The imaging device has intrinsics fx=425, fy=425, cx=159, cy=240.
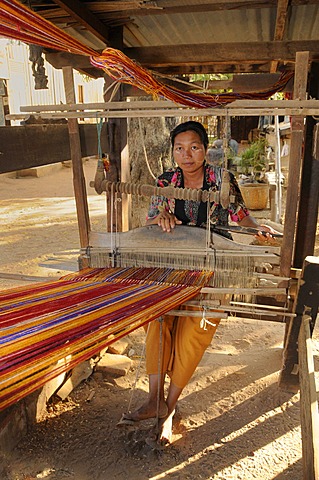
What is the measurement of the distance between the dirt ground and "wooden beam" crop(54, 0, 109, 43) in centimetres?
119

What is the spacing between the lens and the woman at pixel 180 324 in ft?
7.12

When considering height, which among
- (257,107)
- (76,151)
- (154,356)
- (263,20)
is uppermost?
(263,20)

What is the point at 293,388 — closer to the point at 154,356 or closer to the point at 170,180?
the point at 154,356

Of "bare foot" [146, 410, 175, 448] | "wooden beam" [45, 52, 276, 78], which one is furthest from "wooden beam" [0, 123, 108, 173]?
"bare foot" [146, 410, 175, 448]

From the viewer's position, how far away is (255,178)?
8.76 meters

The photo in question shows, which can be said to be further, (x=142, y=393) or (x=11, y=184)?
(x=11, y=184)

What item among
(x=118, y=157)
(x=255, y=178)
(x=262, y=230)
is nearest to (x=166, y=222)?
(x=262, y=230)

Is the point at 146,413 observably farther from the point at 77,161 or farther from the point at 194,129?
the point at 194,129

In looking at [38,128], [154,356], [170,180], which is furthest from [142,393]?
[38,128]

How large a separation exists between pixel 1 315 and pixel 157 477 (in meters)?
1.17

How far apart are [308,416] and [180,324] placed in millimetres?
963

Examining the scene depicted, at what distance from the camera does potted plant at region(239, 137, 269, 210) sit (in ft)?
25.5

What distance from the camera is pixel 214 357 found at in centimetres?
313

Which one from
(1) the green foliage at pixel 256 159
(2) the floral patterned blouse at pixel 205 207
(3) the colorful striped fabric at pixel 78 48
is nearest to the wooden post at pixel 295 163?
(3) the colorful striped fabric at pixel 78 48
